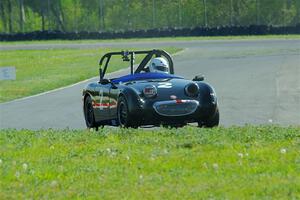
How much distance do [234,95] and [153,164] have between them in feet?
40.7

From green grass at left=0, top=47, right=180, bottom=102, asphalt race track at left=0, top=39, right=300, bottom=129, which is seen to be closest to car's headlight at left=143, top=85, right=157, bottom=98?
asphalt race track at left=0, top=39, right=300, bottom=129

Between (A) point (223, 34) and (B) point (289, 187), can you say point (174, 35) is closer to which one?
(A) point (223, 34)

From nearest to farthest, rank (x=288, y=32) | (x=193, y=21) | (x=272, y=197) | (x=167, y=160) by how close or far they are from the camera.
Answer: (x=272, y=197)
(x=167, y=160)
(x=288, y=32)
(x=193, y=21)

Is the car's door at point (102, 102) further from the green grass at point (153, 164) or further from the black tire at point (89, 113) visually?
the green grass at point (153, 164)

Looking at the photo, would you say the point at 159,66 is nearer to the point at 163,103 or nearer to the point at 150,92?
the point at 150,92

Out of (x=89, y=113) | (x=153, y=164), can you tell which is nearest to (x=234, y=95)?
(x=89, y=113)

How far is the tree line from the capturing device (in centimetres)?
7356

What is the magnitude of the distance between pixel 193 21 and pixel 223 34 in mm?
13535

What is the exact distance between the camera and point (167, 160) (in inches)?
360

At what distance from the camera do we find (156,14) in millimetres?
76375

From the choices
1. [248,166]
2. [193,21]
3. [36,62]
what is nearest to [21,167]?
[248,166]

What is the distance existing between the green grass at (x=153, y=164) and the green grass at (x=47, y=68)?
12.7 meters

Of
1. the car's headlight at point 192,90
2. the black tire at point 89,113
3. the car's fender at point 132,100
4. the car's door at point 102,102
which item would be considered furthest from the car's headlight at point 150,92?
the black tire at point 89,113

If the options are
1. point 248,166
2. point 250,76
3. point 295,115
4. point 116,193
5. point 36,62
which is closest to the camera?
point 116,193
